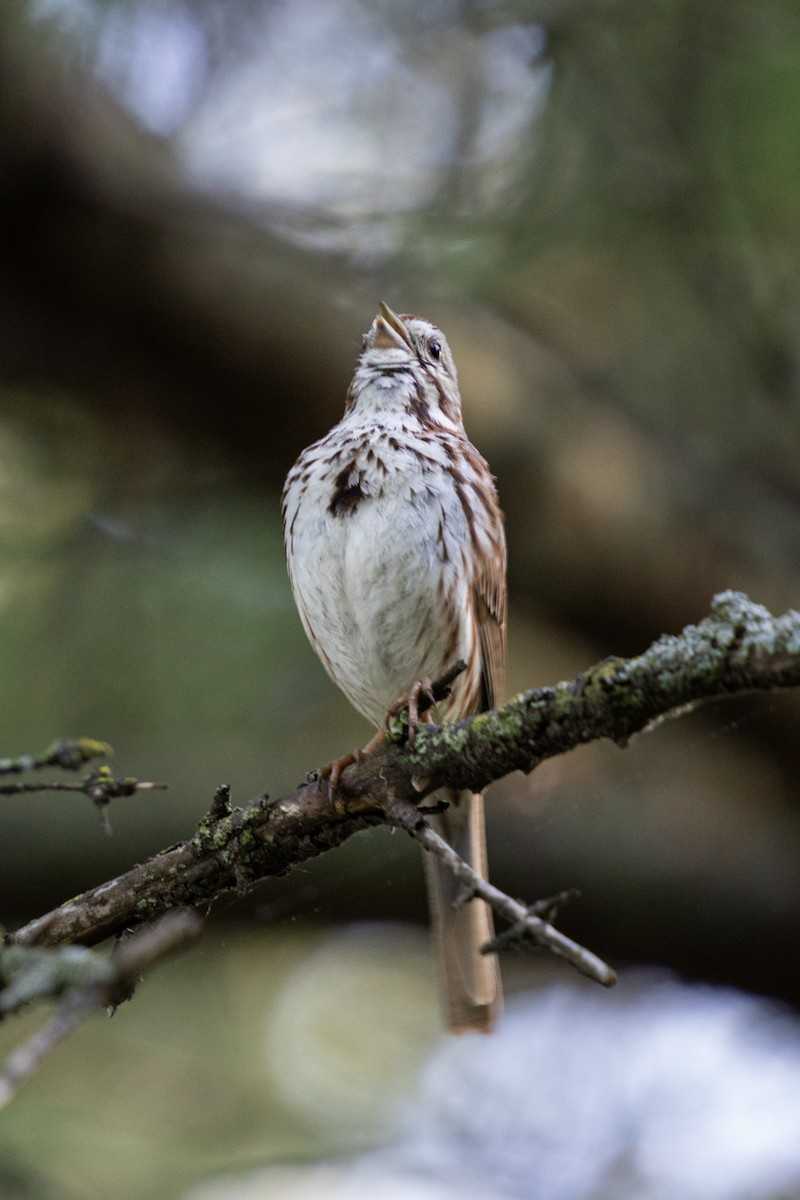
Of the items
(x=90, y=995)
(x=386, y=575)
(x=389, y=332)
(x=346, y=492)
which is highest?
(x=389, y=332)

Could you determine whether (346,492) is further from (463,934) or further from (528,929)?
(528,929)

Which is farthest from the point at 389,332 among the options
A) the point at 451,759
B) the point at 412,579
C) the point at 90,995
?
the point at 90,995

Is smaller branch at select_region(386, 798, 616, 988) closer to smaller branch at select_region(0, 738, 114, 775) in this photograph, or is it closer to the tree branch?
the tree branch

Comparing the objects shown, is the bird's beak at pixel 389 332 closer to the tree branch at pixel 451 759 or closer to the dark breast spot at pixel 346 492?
the dark breast spot at pixel 346 492

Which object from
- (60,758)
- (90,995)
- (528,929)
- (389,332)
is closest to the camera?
(90,995)

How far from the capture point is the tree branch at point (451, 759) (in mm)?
1973

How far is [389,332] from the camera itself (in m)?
4.34

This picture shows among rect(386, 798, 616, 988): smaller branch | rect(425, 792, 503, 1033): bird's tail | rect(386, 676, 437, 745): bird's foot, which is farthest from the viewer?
rect(425, 792, 503, 1033): bird's tail

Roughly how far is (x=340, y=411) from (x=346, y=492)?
157 centimetres

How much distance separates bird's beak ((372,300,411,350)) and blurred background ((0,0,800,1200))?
716mm

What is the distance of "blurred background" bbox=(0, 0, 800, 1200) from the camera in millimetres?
5043

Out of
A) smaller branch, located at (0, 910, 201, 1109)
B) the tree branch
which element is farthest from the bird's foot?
smaller branch, located at (0, 910, 201, 1109)

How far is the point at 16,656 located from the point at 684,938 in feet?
9.54

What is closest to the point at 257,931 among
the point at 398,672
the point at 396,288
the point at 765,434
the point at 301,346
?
the point at 398,672
